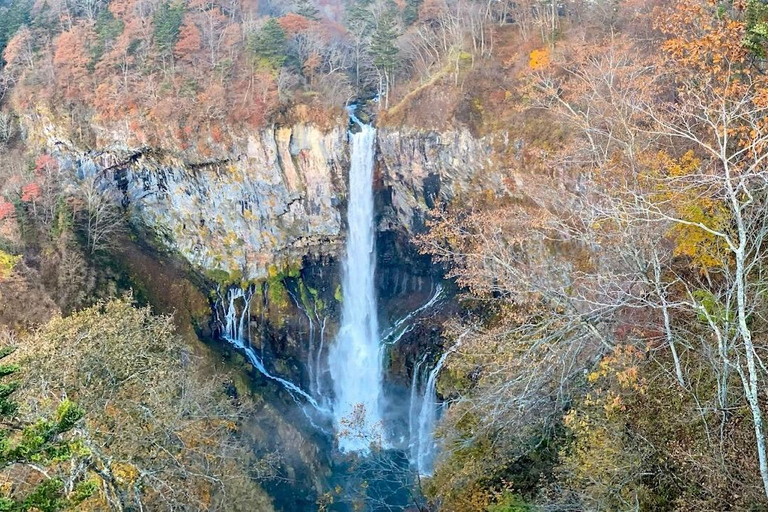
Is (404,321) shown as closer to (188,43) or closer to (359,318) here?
(359,318)

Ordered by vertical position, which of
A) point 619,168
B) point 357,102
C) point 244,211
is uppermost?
point 357,102

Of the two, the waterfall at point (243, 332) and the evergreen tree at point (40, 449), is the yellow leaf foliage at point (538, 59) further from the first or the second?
the evergreen tree at point (40, 449)

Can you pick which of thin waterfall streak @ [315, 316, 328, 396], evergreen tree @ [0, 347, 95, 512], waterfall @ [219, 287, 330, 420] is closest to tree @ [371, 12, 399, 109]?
thin waterfall streak @ [315, 316, 328, 396]

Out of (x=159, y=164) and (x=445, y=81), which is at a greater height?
(x=445, y=81)

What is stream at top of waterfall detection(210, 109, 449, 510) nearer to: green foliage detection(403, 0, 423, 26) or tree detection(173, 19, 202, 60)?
green foliage detection(403, 0, 423, 26)

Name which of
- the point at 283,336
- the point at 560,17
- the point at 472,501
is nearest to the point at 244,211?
the point at 283,336

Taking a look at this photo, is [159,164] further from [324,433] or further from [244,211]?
[324,433]

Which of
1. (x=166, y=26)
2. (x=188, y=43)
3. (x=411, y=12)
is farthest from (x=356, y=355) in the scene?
(x=166, y=26)
